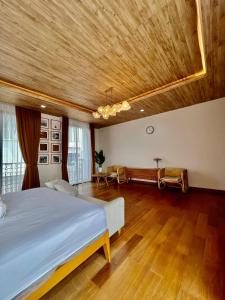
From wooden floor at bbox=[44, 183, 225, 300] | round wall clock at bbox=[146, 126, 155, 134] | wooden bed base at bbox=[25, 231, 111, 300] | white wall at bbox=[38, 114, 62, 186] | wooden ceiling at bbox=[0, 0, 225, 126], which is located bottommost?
wooden floor at bbox=[44, 183, 225, 300]

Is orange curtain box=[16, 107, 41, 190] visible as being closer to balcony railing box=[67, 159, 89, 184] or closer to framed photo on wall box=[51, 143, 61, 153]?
framed photo on wall box=[51, 143, 61, 153]

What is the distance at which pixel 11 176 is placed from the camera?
13.1 feet

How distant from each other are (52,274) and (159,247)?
4.42ft

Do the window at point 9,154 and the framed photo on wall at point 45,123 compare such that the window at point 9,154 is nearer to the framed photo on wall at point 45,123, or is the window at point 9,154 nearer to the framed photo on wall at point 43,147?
the framed photo on wall at point 43,147

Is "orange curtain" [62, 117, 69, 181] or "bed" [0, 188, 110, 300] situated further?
"orange curtain" [62, 117, 69, 181]

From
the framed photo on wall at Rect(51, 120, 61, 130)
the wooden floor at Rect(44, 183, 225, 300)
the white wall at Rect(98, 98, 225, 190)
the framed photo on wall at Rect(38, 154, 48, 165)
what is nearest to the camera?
the wooden floor at Rect(44, 183, 225, 300)

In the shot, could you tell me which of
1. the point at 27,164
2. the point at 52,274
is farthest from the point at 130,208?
the point at 27,164

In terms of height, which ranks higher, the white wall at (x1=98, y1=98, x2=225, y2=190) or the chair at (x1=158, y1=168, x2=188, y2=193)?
the white wall at (x1=98, y1=98, x2=225, y2=190)

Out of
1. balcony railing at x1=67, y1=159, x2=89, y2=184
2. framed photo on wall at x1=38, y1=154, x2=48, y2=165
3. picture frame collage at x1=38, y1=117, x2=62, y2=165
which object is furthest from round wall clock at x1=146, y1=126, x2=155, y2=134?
framed photo on wall at x1=38, y1=154, x2=48, y2=165

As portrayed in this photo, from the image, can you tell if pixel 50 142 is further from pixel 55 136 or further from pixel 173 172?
pixel 173 172

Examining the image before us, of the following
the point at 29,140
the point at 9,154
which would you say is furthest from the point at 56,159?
the point at 9,154

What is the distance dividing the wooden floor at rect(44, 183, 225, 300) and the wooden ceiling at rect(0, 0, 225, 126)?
2.80 metres

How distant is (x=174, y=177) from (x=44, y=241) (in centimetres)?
414

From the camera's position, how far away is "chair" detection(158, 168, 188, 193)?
4.13m
